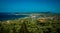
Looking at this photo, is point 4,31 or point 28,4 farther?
point 28,4

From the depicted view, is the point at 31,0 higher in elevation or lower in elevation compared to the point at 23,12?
higher

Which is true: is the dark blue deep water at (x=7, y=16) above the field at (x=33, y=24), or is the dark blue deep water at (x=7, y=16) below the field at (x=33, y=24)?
above

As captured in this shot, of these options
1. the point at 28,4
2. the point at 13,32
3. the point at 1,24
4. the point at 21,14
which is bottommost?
the point at 13,32

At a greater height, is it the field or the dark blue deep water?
the dark blue deep water

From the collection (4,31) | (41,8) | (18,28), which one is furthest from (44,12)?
(4,31)

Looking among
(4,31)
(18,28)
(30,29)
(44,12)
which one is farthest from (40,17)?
(4,31)

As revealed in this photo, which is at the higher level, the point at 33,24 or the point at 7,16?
the point at 7,16

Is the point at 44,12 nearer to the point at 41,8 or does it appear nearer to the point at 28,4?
the point at 41,8
